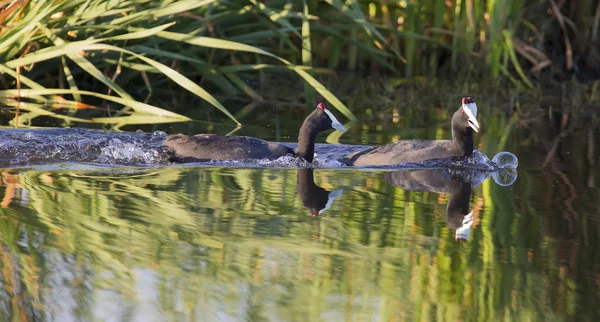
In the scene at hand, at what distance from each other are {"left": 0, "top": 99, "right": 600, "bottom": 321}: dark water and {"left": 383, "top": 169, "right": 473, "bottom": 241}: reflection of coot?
0.01m

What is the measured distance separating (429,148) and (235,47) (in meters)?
1.56

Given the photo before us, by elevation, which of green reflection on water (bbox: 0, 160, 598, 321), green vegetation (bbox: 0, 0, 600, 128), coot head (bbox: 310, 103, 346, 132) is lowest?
green reflection on water (bbox: 0, 160, 598, 321)

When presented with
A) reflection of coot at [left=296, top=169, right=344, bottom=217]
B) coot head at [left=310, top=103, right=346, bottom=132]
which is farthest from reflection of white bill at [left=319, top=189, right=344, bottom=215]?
coot head at [left=310, top=103, right=346, bottom=132]

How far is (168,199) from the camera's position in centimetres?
438

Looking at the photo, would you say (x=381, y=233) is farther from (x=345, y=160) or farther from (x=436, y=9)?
(x=436, y=9)

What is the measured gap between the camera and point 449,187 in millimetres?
5094

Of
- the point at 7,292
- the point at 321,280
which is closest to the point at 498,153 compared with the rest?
the point at 321,280

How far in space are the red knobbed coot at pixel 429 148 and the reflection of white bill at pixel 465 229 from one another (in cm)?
144

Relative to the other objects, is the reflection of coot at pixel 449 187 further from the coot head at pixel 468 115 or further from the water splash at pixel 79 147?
the water splash at pixel 79 147

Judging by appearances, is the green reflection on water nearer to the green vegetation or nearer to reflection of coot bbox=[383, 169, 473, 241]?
reflection of coot bbox=[383, 169, 473, 241]

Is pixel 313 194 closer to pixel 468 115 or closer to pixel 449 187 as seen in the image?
pixel 449 187

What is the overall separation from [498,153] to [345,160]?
91cm

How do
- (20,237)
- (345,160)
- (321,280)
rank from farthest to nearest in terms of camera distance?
1. (345,160)
2. (20,237)
3. (321,280)

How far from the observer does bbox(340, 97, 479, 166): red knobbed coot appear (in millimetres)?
5673
